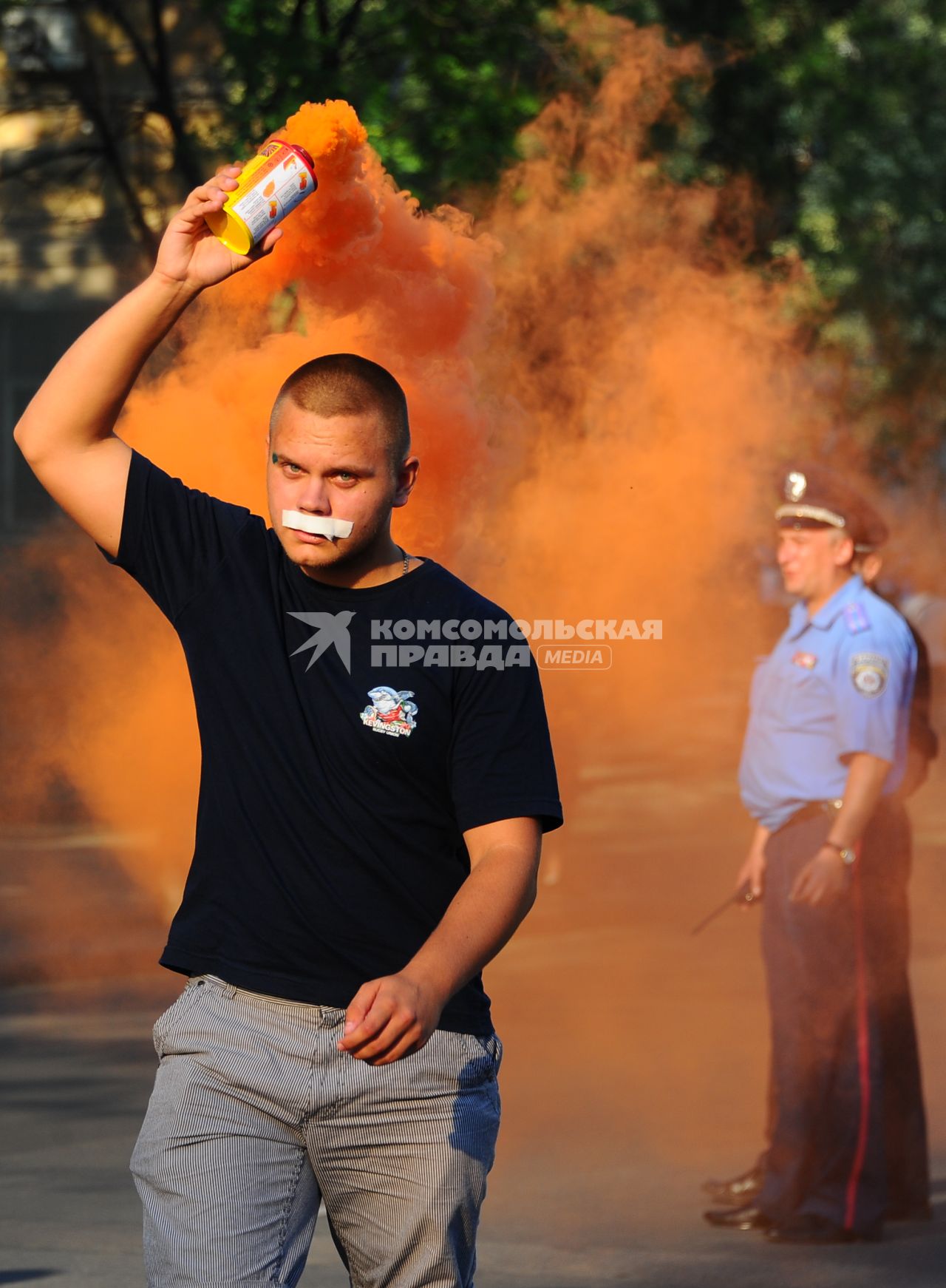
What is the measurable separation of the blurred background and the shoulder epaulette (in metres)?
0.97

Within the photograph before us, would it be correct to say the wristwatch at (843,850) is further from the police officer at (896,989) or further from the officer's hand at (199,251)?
the officer's hand at (199,251)

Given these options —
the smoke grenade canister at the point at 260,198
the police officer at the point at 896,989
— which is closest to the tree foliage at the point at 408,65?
the police officer at the point at 896,989

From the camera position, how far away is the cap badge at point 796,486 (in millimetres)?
5250

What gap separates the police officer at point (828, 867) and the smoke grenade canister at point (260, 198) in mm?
2615

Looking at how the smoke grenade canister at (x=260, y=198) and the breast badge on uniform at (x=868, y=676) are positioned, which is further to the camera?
the breast badge on uniform at (x=868, y=676)

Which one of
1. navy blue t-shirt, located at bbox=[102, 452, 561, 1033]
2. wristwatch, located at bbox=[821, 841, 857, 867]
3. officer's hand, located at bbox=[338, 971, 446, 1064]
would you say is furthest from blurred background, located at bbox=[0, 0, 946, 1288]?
officer's hand, located at bbox=[338, 971, 446, 1064]

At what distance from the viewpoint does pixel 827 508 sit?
205 inches

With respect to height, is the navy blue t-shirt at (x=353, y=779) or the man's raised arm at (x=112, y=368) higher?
the man's raised arm at (x=112, y=368)

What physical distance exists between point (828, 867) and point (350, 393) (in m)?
2.71

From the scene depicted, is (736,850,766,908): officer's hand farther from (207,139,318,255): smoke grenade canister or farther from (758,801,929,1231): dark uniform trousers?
(207,139,318,255): smoke grenade canister

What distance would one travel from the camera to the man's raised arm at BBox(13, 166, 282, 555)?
109 inches

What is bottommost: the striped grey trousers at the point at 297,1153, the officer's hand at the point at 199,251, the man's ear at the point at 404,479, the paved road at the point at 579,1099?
the paved road at the point at 579,1099

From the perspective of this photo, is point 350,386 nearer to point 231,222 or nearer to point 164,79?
point 231,222

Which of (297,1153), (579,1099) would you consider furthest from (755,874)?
(297,1153)
